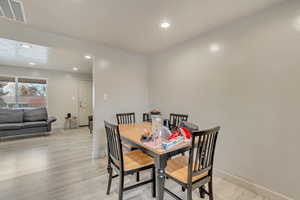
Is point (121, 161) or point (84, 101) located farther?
point (84, 101)

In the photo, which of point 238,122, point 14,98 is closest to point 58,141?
point 14,98

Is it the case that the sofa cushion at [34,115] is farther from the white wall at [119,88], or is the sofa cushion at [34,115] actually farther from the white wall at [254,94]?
the white wall at [254,94]

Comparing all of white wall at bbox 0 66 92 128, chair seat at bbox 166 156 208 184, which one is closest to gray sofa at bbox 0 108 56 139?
white wall at bbox 0 66 92 128

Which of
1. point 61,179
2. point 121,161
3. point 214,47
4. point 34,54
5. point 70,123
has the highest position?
point 34,54

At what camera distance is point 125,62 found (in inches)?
136

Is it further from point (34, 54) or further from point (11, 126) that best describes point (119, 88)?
point (11, 126)

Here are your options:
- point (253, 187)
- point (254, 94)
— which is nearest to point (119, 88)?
point (254, 94)

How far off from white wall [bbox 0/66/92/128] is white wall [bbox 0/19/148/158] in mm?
3828

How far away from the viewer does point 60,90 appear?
19.3ft

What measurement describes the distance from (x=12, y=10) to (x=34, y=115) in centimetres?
392

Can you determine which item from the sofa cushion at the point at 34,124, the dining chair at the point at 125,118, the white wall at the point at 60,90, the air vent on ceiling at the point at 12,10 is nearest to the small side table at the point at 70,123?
the white wall at the point at 60,90

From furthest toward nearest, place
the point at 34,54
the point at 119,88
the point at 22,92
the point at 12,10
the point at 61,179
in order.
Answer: the point at 22,92 → the point at 34,54 → the point at 119,88 → the point at 61,179 → the point at 12,10

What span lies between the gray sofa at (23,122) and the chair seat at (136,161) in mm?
4153

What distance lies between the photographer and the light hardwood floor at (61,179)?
183 centimetres
